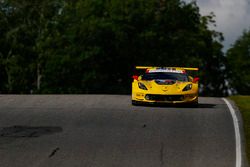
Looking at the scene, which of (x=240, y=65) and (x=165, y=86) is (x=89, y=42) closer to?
(x=165, y=86)

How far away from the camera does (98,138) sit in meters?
17.2

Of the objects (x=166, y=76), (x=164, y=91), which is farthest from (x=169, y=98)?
(x=166, y=76)

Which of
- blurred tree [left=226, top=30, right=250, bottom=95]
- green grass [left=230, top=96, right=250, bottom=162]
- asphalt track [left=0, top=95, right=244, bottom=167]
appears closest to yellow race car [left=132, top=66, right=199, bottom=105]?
asphalt track [left=0, top=95, right=244, bottom=167]

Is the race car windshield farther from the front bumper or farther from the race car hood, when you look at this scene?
the front bumper

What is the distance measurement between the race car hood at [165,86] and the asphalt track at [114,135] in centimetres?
57

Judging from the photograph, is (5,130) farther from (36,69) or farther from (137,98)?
(36,69)

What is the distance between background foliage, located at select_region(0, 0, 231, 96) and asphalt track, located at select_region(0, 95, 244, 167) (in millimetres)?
38296

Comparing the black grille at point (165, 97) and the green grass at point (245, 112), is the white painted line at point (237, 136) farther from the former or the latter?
the black grille at point (165, 97)

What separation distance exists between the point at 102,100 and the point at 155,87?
105 inches

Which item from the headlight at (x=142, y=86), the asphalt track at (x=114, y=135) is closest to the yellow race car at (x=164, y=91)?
the headlight at (x=142, y=86)

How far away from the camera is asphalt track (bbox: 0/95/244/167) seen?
1468 cm

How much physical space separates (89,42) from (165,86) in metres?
39.2

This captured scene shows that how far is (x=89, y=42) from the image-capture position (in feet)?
208

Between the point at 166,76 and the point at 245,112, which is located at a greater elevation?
the point at 166,76
